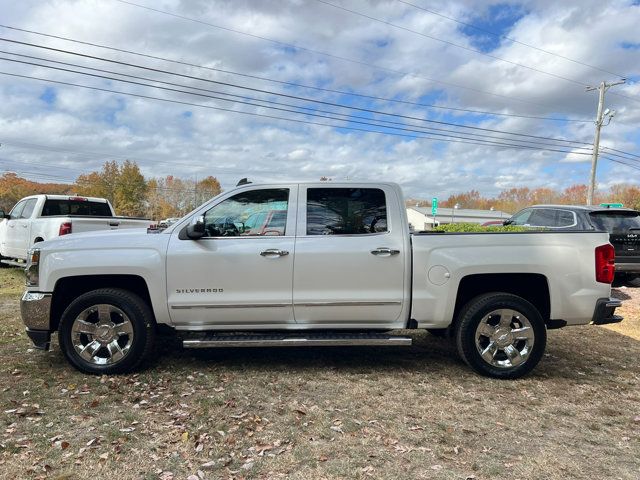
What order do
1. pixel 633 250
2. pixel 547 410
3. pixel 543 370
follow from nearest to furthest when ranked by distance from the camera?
pixel 547 410 → pixel 543 370 → pixel 633 250

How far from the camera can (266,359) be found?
5316 mm

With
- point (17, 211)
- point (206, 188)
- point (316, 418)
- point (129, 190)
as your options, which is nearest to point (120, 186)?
point (129, 190)

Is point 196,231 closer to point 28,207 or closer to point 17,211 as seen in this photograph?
point 28,207

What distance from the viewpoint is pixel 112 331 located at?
184 inches

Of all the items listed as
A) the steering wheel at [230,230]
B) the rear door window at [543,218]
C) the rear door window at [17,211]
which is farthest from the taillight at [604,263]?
the rear door window at [17,211]

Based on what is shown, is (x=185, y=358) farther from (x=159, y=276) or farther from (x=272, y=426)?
(x=272, y=426)

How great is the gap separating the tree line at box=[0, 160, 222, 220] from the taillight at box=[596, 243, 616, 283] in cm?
7888

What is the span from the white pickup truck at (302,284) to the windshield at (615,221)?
5440 millimetres

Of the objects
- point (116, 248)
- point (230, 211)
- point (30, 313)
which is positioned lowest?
point (30, 313)

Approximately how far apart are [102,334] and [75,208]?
786 centimetres

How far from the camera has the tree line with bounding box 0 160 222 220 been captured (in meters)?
84.7

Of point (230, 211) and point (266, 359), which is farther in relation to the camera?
point (266, 359)

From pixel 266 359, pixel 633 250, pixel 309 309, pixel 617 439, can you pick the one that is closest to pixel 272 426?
pixel 309 309

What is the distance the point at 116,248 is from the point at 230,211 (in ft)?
3.73
